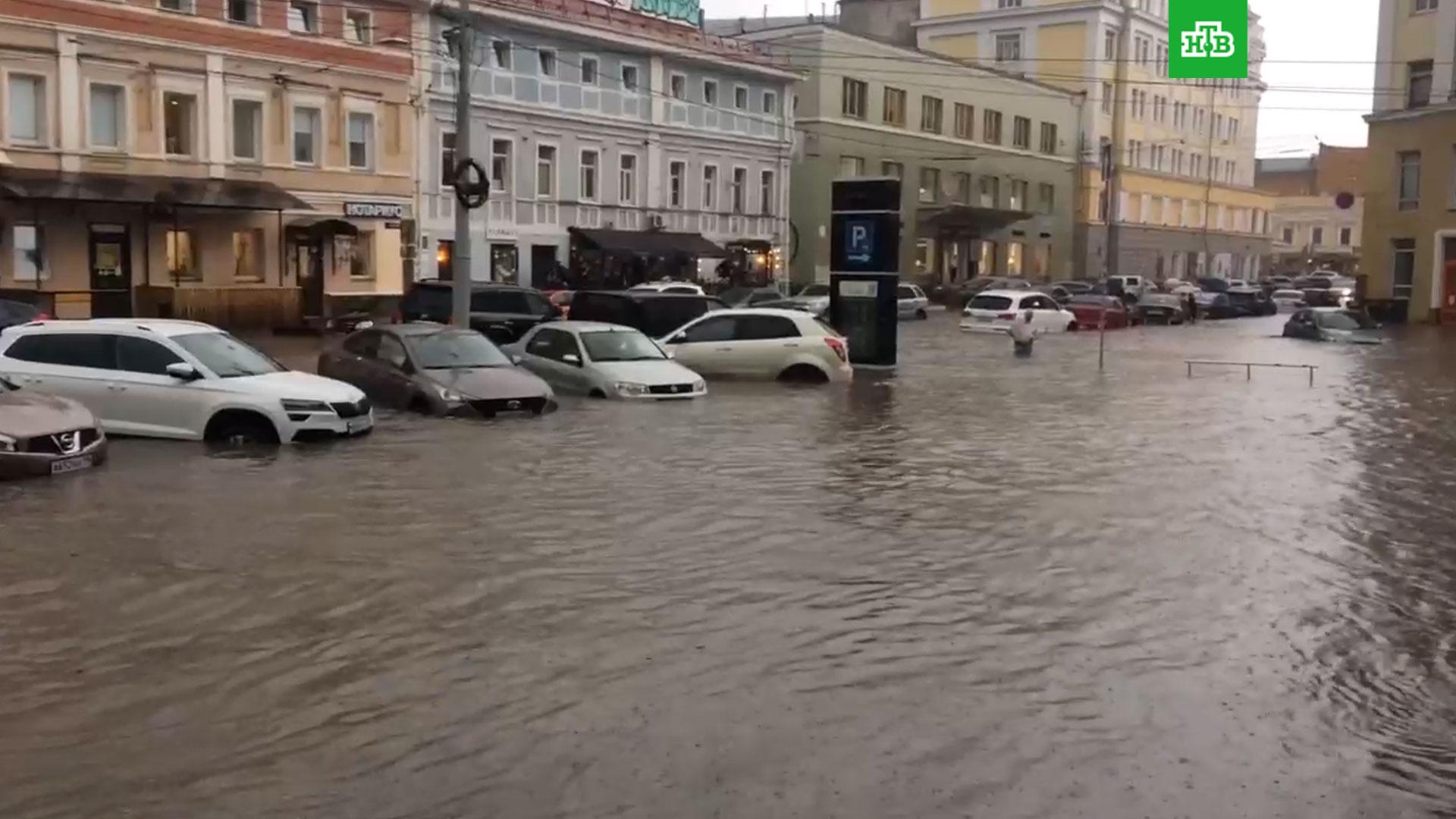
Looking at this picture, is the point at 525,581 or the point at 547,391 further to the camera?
the point at 547,391

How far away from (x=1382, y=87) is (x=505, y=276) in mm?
35087

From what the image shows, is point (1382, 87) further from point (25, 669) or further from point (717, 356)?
point (25, 669)

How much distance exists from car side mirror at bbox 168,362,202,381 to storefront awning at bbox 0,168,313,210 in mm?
19531

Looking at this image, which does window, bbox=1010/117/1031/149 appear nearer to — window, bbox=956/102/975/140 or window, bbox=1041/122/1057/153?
window, bbox=1041/122/1057/153

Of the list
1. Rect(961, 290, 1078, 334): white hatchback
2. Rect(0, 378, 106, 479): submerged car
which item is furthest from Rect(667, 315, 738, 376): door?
Rect(961, 290, 1078, 334): white hatchback

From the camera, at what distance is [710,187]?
55.3m

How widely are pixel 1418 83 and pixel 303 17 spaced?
137 feet

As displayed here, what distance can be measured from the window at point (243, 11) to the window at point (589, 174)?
42.9 feet

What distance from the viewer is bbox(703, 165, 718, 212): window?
5497cm

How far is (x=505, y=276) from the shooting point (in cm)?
4672

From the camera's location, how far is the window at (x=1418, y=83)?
5622cm

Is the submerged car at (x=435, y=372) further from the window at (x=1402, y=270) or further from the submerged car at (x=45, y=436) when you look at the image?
the window at (x=1402, y=270)

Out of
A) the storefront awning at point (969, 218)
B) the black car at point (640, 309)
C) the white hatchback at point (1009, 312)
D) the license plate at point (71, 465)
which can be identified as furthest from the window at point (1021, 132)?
the license plate at point (71, 465)

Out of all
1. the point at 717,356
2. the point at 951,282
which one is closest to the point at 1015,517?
the point at 717,356
